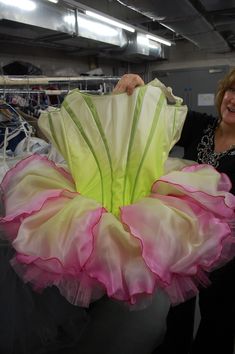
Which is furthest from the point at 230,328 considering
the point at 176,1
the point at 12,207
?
the point at 176,1

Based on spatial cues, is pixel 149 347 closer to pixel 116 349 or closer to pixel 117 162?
pixel 116 349

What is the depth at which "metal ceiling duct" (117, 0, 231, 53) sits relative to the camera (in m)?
2.65

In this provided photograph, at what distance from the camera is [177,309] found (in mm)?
1460

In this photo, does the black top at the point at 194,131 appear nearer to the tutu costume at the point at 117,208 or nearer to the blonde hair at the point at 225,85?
the blonde hair at the point at 225,85

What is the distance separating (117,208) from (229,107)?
2.40ft

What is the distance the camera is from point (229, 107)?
123 centimetres

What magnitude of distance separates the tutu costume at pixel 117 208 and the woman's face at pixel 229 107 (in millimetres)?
478

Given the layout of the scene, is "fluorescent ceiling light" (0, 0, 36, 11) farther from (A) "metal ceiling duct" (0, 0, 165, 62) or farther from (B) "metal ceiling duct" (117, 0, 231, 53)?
(B) "metal ceiling duct" (117, 0, 231, 53)

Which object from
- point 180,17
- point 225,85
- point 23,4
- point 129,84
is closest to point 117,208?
point 129,84

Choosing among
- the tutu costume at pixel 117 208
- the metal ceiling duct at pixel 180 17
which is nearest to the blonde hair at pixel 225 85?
the tutu costume at pixel 117 208

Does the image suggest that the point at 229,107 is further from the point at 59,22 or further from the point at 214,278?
the point at 59,22

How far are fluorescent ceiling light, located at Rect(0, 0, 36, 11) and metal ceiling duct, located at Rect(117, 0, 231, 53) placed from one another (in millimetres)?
670

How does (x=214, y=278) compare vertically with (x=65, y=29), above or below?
below

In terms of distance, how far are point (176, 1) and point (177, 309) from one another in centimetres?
222
